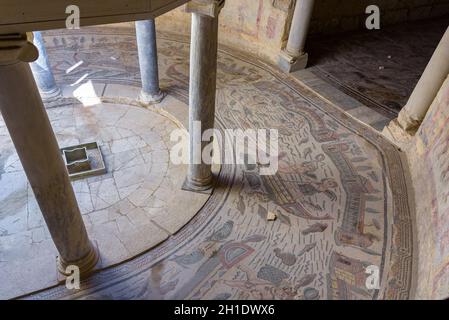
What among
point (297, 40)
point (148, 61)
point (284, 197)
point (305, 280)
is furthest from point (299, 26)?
point (305, 280)

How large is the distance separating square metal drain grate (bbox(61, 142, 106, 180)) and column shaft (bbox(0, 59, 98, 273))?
1.33m

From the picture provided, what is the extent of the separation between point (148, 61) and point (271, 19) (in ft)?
9.57

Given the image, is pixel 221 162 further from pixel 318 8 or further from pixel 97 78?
pixel 318 8

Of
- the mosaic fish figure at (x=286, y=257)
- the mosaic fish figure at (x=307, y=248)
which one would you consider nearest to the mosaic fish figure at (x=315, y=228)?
the mosaic fish figure at (x=307, y=248)

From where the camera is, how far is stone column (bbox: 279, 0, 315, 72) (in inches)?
251

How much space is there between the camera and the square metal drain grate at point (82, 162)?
4.53 m

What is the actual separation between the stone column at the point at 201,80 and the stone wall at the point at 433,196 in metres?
2.65

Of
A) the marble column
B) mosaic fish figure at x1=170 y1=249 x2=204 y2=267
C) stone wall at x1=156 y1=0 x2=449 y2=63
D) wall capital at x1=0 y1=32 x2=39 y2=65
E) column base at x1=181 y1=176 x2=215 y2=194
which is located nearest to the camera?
wall capital at x1=0 y1=32 x2=39 y2=65

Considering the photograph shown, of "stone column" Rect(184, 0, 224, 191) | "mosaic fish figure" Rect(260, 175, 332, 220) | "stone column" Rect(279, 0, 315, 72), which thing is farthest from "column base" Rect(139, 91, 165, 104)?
"stone column" Rect(279, 0, 315, 72)

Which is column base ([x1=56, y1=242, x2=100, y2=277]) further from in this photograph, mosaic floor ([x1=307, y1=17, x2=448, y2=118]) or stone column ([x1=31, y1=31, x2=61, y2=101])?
mosaic floor ([x1=307, y1=17, x2=448, y2=118])

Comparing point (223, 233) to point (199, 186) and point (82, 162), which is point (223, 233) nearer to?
point (199, 186)

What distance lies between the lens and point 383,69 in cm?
743

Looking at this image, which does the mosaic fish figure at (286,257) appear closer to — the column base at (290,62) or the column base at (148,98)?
the column base at (148,98)
